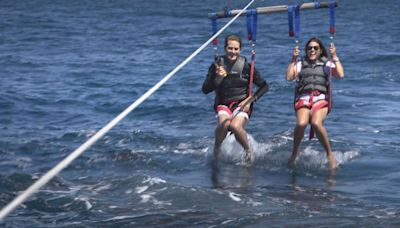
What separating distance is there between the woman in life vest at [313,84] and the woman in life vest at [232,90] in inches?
19.6

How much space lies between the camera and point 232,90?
1082 centimetres

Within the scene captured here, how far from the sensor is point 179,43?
28.5 metres

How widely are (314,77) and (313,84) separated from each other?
0.32 feet

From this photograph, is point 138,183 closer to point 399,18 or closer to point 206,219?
point 206,219

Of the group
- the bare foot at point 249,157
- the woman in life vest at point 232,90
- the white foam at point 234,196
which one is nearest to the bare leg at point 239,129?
the woman in life vest at point 232,90

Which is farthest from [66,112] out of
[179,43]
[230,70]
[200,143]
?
[179,43]

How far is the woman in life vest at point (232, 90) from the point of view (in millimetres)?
10539

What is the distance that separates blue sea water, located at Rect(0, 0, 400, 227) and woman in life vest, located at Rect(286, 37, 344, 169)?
580mm

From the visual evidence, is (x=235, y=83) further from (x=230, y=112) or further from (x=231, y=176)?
(x=231, y=176)

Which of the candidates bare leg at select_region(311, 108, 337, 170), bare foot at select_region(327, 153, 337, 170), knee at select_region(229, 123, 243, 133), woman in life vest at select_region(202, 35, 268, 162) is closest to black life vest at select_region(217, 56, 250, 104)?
woman in life vest at select_region(202, 35, 268, 162)

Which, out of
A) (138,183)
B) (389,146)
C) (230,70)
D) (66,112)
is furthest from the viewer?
(66,112)

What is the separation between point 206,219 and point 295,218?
93 cm

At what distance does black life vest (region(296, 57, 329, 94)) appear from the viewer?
10.5 m

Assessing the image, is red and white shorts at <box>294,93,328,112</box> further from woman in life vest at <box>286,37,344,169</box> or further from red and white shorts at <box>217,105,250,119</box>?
red and white shorts at <box>217,105,250,119</box>
